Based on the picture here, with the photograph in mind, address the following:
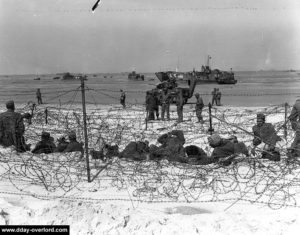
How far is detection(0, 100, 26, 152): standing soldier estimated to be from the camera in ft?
26.3

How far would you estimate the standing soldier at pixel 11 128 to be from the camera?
8.02 m

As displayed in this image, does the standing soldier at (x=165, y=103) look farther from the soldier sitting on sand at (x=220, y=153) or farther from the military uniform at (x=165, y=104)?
the soldier sitting on sand at (x=220, y=153)

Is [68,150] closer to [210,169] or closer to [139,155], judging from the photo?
[139,155]

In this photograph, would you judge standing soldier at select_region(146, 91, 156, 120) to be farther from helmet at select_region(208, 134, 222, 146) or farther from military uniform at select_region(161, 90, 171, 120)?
helmet at select_region(208, 134, 222, 146)

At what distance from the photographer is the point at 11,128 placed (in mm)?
8125

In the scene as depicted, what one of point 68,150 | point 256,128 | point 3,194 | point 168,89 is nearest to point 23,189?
point 3,194

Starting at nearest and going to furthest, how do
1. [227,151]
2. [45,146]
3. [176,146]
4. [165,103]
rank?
[227,151] < [176,146] < [45,146] < [165,103]

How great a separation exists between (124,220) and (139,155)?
2.35 meters

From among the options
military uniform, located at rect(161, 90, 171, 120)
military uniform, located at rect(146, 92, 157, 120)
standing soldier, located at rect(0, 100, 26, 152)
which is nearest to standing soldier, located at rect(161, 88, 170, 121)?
military uniform, located at rect(161, 90, 171, 120)

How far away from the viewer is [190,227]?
4.45 metres

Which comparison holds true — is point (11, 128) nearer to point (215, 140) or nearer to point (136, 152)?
point (136, 152)

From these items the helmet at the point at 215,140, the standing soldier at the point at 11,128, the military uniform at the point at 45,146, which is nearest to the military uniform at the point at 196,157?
the helmet at the point at 215,140

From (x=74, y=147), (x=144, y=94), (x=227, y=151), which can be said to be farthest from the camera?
(x=144, y=94)

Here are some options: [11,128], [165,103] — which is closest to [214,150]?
[11,128]
